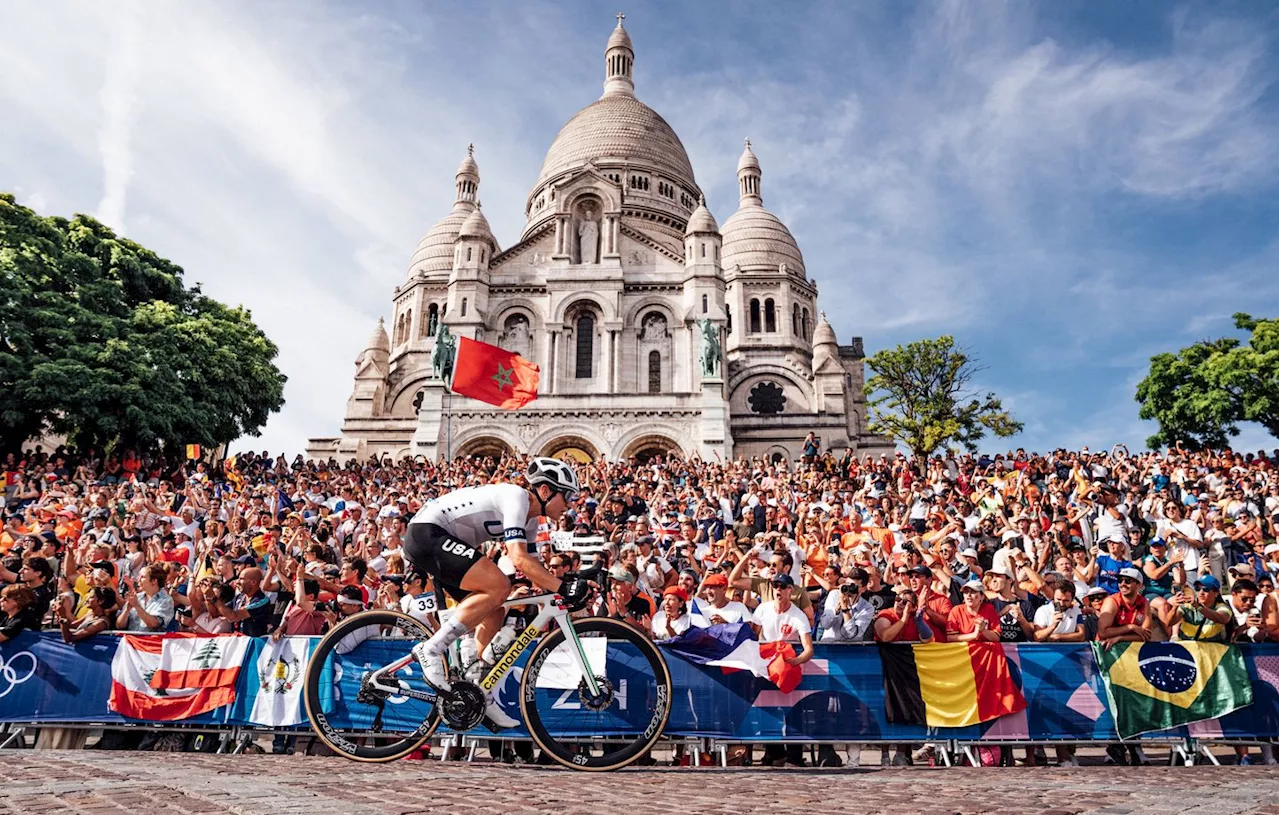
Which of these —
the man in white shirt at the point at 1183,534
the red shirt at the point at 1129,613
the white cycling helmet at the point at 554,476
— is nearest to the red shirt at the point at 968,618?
the red shirt at the point at 1129,613

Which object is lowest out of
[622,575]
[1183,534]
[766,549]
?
[622,575]

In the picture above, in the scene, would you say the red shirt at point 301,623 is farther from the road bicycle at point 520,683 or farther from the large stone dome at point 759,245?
the large stone dome at point 759,245

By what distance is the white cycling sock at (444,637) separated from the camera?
4895 mm

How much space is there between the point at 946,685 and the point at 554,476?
4456 millimetres

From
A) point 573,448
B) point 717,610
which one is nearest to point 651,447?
point 573,448

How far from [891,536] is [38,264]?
30.8 meters

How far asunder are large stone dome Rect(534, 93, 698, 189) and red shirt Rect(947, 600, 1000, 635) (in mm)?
52979

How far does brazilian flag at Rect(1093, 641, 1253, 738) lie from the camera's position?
7176 mm

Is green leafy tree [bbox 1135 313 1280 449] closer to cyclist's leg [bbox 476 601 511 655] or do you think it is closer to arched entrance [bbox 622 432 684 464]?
arched entrance [bbox 622 432 684 464]

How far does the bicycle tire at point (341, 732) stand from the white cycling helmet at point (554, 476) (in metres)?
1.23

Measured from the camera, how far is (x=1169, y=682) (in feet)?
23.7

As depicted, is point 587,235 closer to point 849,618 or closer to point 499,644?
point 849,618

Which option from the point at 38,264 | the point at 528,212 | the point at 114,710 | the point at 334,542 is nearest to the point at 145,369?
the point at 38,264

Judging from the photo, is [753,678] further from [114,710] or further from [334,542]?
[334,542]
